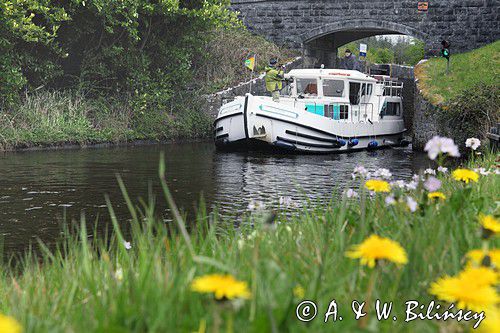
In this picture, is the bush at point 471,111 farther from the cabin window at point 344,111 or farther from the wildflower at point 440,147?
the wildflower at point 440,147

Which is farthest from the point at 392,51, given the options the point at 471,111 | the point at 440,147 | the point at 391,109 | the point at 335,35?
the point at 440,147

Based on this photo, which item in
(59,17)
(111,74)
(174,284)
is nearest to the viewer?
(174,284)

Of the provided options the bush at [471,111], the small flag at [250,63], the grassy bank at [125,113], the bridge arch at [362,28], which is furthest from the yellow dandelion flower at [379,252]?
the bridge arch at [362,28]

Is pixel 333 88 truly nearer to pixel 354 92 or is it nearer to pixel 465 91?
pixel 354 92

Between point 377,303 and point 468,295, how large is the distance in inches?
34.2

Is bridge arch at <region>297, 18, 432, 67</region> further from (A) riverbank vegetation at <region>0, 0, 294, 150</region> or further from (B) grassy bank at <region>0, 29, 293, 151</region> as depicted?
(A) riverbank vegetation at <region>0, 0, 294, 150</region>

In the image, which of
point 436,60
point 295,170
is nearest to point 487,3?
point 436,60

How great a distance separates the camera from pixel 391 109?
2662 cm

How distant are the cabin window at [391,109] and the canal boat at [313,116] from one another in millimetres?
440

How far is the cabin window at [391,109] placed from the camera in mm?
25805

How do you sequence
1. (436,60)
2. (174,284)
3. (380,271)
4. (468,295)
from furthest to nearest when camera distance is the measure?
(436,60)
(380,271)
(174,284)
(468,295)

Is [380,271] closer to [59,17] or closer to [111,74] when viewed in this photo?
[59,17]

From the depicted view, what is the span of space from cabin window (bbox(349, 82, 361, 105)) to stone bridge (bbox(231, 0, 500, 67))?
7.69m

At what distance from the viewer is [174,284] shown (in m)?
2.72
